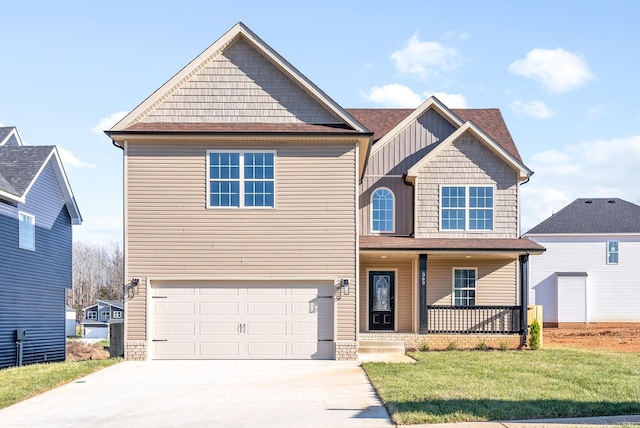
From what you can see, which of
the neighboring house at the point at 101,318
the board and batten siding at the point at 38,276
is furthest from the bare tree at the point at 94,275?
the board and batten siding at the point at 38,276

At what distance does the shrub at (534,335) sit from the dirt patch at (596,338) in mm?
4064

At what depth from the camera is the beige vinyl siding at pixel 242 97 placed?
61.3 feet

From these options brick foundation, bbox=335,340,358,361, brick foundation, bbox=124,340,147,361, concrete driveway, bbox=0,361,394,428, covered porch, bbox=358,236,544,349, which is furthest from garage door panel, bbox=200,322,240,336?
covered porch, bbox=358,236,544,349

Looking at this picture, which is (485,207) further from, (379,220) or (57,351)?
(57,351)

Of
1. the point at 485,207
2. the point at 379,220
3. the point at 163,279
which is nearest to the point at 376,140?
the point at 379,220

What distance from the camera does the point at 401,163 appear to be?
2347 centimetres

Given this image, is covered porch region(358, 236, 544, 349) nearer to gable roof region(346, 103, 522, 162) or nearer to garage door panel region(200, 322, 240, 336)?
gable roof region(346, 103, 522, 162)

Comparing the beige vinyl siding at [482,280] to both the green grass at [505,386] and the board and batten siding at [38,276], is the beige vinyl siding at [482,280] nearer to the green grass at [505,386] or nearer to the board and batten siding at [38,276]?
the green grass at [505,386]

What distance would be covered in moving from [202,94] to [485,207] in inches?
375

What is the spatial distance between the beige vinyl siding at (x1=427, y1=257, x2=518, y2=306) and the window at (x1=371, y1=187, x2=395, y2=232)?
1797mm

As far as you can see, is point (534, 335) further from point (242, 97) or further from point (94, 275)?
point (94, 275)

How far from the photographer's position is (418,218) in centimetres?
2236

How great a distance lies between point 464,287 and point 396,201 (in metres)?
3.55

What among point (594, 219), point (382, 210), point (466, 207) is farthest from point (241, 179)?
point (594, 219)
